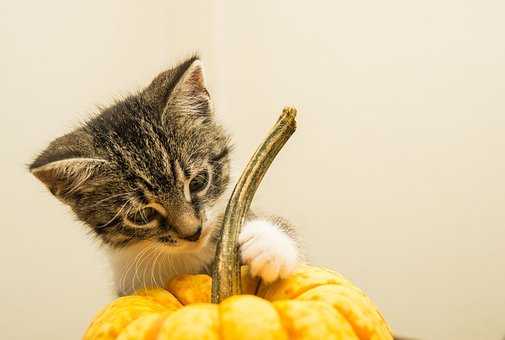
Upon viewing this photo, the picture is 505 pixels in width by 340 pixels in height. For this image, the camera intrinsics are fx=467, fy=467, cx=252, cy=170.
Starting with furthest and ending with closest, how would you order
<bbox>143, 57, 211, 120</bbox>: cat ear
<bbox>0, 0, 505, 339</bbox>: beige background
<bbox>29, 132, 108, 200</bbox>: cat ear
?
1. <bbox>0, 0, 505, 339</bbox>: beige background
2. <bbox>143, 57, 211, 120</bbox>: cat ear
3. <bbox>29, 132, 108, 200</bbox>: cat ear

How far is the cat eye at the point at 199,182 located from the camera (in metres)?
0.95

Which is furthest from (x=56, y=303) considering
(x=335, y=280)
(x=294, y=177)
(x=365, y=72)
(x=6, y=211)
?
(x=365, y=72)

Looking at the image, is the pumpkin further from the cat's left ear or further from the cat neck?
the cat's left ear

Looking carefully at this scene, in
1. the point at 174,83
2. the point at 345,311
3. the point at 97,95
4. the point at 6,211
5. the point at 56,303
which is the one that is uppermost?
the point at 174,83

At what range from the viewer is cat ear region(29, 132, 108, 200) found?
33.7 inches

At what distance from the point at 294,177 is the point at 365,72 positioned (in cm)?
50

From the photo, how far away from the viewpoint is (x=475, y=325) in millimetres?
1569

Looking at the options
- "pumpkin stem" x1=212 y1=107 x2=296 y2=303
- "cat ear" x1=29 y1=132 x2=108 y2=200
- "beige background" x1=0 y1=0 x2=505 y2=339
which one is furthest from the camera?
"beige background" x1=0 y1=0 x2=505 y2=339

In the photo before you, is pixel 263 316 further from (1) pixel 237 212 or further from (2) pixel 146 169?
(2) pixel 146 169

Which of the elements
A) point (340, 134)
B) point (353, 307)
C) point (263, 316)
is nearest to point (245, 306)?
point (263, 316)

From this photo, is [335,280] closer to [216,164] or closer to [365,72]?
[216,164]

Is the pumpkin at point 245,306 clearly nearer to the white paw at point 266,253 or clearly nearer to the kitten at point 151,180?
the white paw at point 266,253

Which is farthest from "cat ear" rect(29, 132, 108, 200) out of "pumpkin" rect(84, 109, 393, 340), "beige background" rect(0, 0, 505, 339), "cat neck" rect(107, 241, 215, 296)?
"beige background" rect(0, 0, 505, 339)

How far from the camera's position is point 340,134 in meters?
1.76
